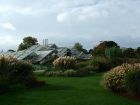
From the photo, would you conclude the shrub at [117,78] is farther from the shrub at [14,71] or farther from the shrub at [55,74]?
the shrub at [55,74]

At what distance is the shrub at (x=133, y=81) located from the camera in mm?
18797

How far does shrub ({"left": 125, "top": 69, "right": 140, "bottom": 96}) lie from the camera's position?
1880 centimetres

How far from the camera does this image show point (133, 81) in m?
18.9

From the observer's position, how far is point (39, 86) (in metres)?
22.8

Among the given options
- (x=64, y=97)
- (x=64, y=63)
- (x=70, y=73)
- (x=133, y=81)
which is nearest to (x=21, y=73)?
(x=64, y=97)

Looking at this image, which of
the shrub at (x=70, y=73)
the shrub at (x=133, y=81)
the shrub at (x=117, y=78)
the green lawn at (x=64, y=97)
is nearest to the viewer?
the green lawn at (x=64, y=97)

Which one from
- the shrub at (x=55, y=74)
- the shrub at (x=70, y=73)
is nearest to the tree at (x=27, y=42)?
the shrub at (x=55, y=74)

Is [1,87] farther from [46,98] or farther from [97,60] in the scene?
[97,60]

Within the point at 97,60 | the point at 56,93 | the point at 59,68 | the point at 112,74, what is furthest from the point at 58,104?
the point at 97,60

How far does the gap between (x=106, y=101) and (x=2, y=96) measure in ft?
15.6

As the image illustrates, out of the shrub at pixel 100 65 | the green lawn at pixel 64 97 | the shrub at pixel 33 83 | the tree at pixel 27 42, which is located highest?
the tree at pixel 27 42

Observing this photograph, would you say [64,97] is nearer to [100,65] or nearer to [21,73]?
[21,73]

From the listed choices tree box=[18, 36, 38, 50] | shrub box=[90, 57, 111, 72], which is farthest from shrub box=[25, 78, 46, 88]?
tree box=[18, 36, 38, 50]

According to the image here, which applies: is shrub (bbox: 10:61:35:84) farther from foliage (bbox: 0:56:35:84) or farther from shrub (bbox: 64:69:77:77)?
shrub (bbox: 64:69:77:77)
